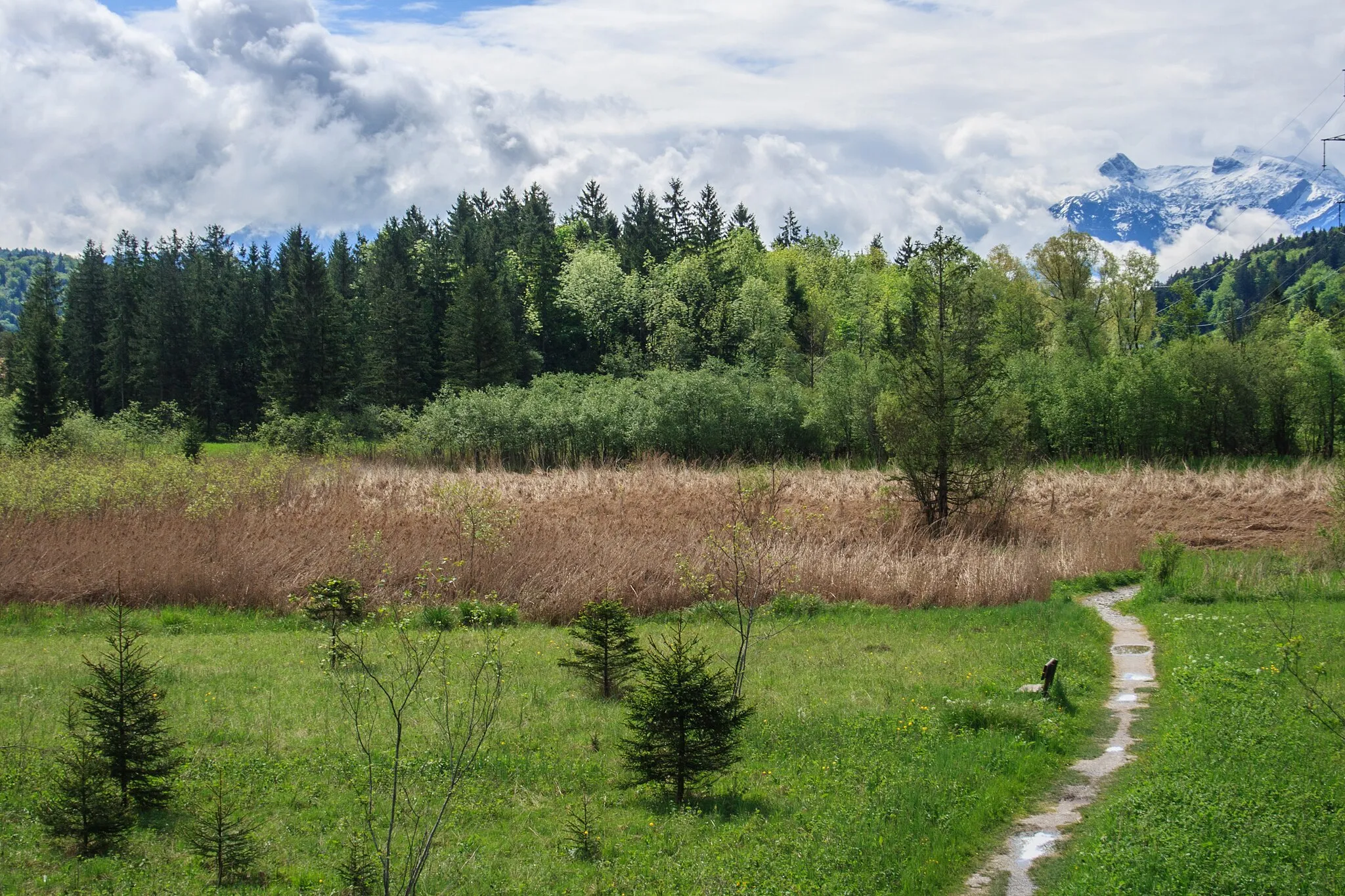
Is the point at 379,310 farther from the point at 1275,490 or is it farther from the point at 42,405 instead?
the point at 1275,490

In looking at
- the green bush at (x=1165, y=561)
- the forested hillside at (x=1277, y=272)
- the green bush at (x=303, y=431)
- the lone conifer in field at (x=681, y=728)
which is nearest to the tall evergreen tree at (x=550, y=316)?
the green bush at (x=303, y=431)

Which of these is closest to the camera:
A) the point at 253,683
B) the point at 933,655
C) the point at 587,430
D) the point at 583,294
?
the point at 253,683

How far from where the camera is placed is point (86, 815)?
7.84 meters

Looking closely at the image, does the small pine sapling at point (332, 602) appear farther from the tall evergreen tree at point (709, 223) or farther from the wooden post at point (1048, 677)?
the tall evergreen tree at point (709, 223)

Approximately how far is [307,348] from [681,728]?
66.8m

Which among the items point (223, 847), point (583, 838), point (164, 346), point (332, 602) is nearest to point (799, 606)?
point (332, 602)

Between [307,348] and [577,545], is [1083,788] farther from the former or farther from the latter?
[307,348]

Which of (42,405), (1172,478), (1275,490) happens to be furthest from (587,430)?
(42,405)

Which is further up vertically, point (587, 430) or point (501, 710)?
point (587, 430)

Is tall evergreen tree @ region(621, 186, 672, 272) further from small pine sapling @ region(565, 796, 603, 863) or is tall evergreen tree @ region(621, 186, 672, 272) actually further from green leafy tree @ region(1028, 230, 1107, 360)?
small pine sapling @ region(565, 796, 603, 863)

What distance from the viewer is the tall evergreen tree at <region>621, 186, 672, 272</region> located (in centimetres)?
8450

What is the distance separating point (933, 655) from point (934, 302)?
1682cm

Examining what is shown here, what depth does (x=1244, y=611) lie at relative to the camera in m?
18.2

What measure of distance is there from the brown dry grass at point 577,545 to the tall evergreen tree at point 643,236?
5498 cm
